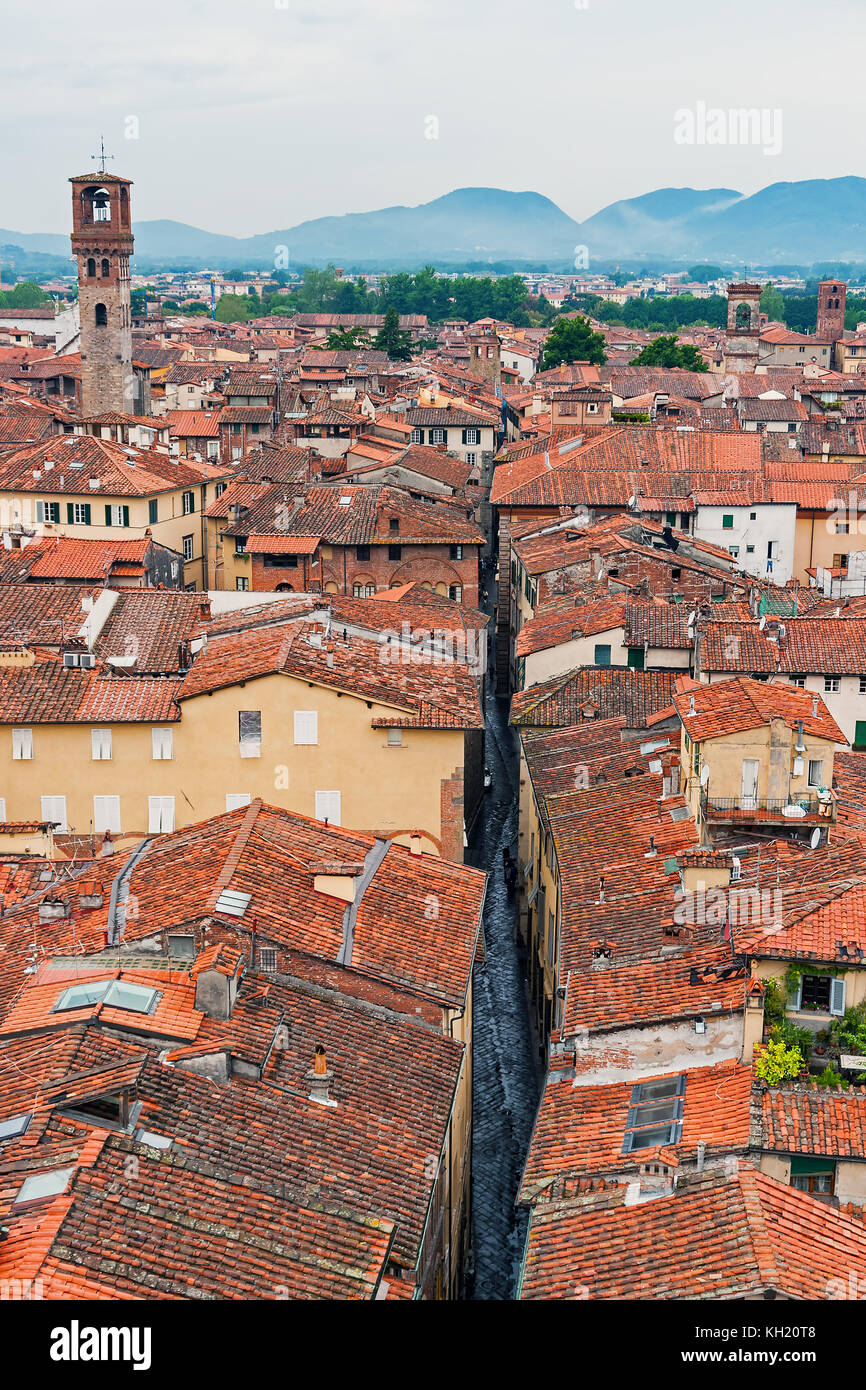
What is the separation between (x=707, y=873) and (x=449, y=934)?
4.62 m

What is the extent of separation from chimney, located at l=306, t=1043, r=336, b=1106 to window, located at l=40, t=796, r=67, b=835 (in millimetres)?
14785

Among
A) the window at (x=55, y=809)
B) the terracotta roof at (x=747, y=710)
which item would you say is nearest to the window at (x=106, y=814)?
the window at (x=55, y=809)

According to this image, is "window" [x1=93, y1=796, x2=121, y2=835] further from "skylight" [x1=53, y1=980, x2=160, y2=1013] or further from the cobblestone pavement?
"skylight" [x1=53, y1=980, x2=160, y2=1013]

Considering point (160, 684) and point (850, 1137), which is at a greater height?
point (160, 684)

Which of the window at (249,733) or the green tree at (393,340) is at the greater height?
the green tree at (393,340)

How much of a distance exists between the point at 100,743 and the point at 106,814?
143cm

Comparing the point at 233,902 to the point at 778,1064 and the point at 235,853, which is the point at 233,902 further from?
the point at 778,1064

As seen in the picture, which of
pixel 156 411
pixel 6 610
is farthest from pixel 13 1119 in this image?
pixel 156 411

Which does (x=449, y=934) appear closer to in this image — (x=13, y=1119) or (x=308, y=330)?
(x=13, y=1119)

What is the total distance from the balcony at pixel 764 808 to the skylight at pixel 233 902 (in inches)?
361

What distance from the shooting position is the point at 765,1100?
19.9m

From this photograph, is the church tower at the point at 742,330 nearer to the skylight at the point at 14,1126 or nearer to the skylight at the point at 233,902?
the skylight at the point at 233,902

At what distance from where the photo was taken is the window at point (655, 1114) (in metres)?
19.8

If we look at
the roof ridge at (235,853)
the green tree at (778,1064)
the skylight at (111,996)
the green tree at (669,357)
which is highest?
the green tree at (669,357)
